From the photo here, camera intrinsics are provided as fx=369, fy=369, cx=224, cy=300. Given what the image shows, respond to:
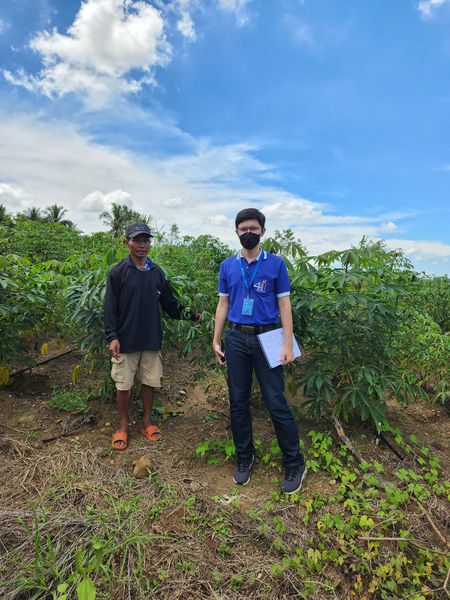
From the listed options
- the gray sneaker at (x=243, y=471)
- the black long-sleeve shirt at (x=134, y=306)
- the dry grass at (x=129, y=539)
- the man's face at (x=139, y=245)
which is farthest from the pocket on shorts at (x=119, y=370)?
the gray sneaker at (x=243, y=471)

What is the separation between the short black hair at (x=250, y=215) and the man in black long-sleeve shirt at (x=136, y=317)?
71 centimetres

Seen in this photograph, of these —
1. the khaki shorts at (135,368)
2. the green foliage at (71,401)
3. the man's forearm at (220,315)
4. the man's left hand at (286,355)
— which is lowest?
the green foliage at (71,401)

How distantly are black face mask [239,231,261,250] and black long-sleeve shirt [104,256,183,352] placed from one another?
83cm

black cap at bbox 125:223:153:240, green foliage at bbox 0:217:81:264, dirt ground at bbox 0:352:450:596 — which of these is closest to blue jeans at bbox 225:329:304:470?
dirt ground at bbox 0:352:450:596

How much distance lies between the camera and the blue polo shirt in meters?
2.21

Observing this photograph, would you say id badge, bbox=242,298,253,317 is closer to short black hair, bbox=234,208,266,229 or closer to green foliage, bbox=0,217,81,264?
short black hair, bbox=234,208,266,229

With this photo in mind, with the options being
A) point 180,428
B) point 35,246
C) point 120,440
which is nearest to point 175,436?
point 180,428

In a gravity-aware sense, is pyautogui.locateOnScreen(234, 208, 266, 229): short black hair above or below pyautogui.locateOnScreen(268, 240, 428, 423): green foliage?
above

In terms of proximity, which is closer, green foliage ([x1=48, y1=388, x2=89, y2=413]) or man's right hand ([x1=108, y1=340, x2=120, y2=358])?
man's right hand ([x1=108, y1=340, x2=120, y2=358])

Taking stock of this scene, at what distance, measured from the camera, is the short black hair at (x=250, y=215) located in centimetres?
217

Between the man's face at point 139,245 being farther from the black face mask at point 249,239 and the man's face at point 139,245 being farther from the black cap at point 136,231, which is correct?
the black face mask at point 249,239

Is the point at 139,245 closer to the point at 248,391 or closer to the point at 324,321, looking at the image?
the point at 248,391

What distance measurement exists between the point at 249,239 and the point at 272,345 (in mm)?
641

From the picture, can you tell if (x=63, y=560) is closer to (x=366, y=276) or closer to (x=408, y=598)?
(x=408, y=598)
